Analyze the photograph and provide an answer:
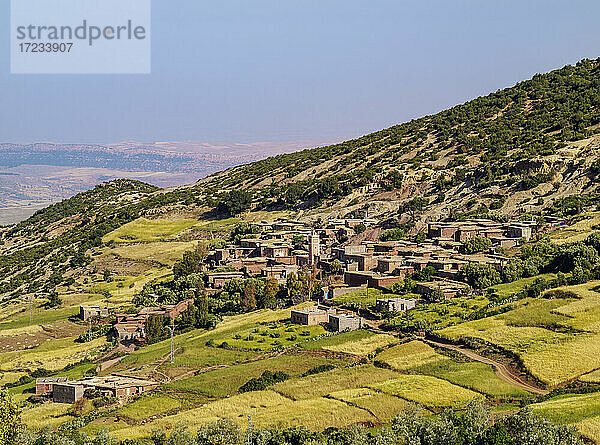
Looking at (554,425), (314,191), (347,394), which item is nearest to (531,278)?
(347,394)

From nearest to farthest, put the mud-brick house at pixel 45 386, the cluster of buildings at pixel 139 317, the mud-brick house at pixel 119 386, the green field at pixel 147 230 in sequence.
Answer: the mud-brick house at pixel 119 386, the mud-brick house at pixel 45 386, the cluster of buildings at pixel 139 317, the green field at pixel 147 230

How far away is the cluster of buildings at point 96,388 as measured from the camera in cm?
4850

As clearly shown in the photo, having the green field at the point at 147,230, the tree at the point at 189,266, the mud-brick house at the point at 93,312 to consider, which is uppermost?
the green field at the point at 147,230

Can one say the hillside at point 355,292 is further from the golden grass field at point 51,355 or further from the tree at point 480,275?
the golden grass field at point 51,355

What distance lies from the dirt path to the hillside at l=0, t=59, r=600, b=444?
16 cm

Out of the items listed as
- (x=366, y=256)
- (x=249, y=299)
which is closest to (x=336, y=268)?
(x=366, y=256)

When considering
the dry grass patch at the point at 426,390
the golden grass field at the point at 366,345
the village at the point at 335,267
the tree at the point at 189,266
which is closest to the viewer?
the dry grass patch at the point at 426,390

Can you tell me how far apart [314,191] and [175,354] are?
6267cm

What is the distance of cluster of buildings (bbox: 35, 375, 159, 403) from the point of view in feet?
159

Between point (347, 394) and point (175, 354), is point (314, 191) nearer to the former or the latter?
point (175, 354)

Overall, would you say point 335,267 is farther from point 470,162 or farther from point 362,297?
point 470,162

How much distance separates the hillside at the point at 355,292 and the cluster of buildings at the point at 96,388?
28.4 inches

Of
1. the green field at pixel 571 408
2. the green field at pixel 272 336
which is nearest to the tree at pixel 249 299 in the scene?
the green field at pixel 272 336

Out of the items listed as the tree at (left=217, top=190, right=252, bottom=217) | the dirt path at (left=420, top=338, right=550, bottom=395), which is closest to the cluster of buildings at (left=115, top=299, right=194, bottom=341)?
the dirt path at (left=420, top=338, right=550, bottom=395)
